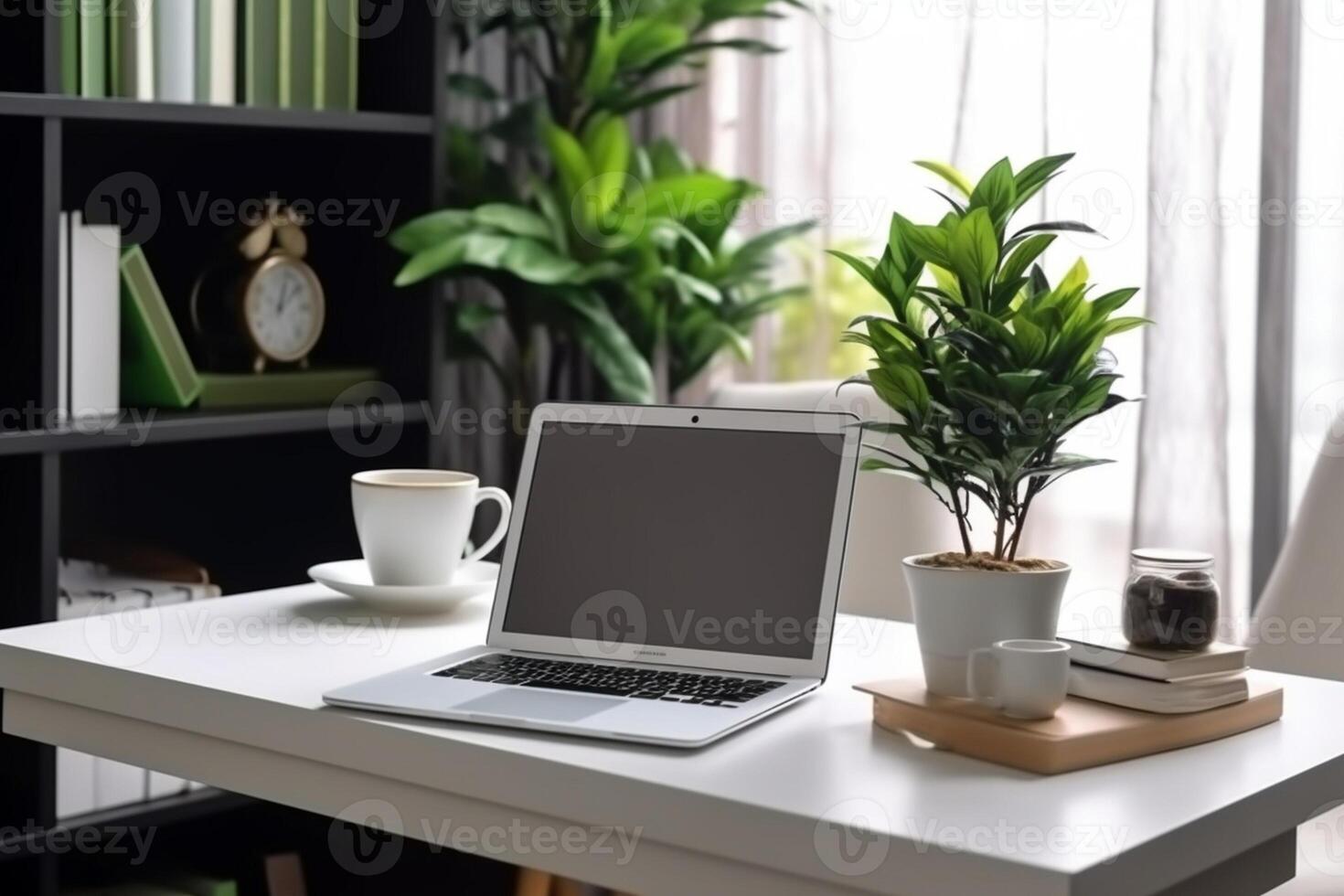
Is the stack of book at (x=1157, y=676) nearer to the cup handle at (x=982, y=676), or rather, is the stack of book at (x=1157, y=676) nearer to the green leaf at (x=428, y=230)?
the cup handle at (x=982, y=676)

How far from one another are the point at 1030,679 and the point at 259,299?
1429mm

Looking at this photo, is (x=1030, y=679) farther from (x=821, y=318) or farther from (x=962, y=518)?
(x=821, y=318)

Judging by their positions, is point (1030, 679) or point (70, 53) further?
point (70, 53)

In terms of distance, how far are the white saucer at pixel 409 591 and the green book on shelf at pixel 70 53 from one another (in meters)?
0.75

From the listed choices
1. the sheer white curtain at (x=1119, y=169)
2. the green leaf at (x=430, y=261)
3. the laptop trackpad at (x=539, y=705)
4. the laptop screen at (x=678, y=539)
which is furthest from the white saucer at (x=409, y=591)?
the sheer white curtain at (x=1119, y=169)

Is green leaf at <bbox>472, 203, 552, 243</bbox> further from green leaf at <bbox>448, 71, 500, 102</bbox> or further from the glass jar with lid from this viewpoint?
the glass jar with lid

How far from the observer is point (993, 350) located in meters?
1.22

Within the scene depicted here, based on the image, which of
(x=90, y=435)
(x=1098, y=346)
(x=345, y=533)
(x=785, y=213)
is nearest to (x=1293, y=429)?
(x=785, y=213)

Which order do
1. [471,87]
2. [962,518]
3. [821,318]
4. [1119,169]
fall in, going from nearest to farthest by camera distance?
[962,518]
[1119,169]
[471,87]
[821,318]

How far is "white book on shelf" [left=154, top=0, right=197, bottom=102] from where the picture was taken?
205 centimetres

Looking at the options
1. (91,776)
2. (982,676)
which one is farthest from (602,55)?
(982,676)

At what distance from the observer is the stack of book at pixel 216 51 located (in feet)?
6.55

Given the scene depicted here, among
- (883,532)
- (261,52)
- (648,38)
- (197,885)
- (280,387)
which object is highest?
(648,38)

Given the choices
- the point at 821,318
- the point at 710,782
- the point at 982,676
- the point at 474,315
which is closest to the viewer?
the point at 710,782
